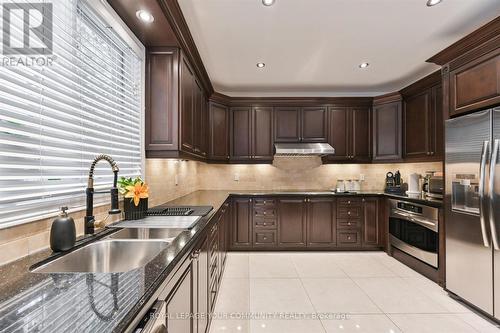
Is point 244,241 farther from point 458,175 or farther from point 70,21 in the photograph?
point 70,21

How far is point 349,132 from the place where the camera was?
14.3ft

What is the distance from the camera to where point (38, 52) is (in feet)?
3.93

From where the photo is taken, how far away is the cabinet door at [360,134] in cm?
434

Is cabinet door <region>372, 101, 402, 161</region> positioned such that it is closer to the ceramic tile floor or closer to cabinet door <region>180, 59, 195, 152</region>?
the ceramic tile floor

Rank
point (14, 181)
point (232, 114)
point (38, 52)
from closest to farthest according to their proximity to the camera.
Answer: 1. point (14, 181)
2. point (38, 52)
3. point (232, 114)

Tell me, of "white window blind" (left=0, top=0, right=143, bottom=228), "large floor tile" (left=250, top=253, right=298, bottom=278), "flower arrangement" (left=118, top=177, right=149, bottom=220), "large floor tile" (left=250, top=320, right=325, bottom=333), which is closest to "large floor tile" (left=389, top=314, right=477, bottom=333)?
"large floor tile" (left=250, top=320, right=325, bottom=333)

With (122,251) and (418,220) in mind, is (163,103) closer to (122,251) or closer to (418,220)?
(122,251)

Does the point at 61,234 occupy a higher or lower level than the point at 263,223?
higher

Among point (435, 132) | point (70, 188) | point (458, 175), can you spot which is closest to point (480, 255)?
point (458, 175)

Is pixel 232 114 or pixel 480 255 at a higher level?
pixel 232 114

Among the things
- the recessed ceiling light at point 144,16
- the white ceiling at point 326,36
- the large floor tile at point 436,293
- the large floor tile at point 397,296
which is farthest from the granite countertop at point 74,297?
the large floor tile at point 436,293

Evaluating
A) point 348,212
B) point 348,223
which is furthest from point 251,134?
point 348,223

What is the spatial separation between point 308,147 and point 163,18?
2.88m

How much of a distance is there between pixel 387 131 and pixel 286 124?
65.3 inches
